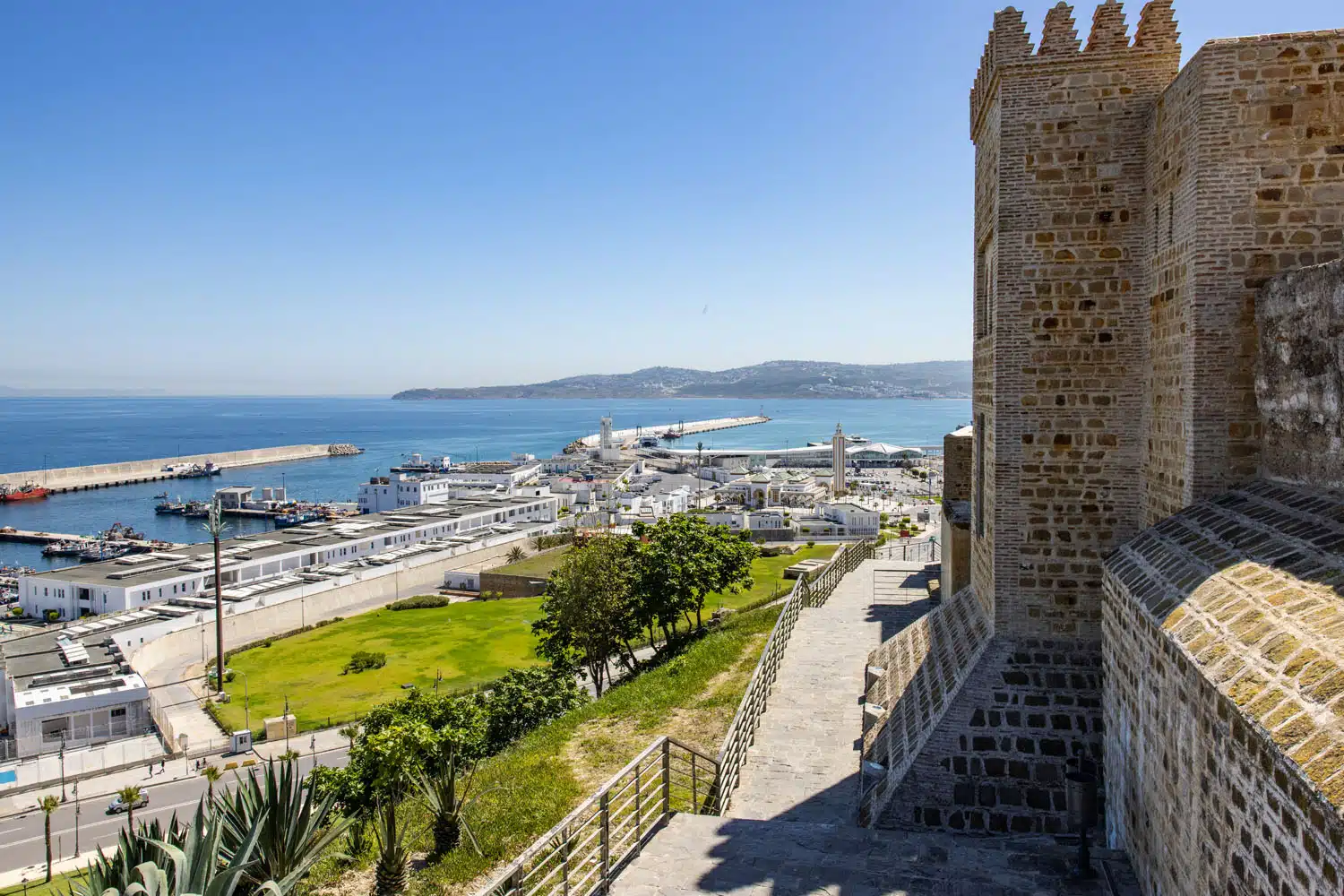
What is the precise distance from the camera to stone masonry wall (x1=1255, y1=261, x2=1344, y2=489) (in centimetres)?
499

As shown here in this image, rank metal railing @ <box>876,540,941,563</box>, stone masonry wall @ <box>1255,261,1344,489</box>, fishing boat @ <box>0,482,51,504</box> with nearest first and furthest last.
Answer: stone masonry wall @ <box>1255,261,1344,489</box> < metal railing @ <box>876,540,941,563</box> < fishing boat @ <box>0,482,51,504</box>

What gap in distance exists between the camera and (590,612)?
20.0 meters

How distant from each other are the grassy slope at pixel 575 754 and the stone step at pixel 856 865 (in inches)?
95.7

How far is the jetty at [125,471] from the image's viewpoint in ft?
347

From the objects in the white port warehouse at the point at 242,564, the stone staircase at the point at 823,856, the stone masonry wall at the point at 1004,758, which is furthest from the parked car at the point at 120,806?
the white port warehouse at the point at 242,564

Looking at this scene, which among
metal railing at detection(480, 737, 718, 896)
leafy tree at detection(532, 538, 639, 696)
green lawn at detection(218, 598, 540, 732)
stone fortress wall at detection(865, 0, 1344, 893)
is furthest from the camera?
green lawn at detection(218, 598, 540, 732)

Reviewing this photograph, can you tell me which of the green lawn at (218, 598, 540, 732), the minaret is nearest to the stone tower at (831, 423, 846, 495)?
the minaret

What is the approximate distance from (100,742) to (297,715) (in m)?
6.07

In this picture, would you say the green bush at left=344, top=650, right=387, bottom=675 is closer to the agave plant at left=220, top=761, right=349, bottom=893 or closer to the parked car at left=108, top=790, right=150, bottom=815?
the parked car at left=108, top=790, right=150, bottom=815

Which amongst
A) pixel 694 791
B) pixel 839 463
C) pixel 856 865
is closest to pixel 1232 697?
pixel 856 865

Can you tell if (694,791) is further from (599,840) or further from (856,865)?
(856,865)

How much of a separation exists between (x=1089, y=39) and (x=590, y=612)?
15.8m

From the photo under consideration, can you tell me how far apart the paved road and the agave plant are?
14955 millimetres

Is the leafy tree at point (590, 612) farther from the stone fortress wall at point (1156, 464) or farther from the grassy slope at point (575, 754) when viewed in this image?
the stone fortress wall at point (1156, 464)
